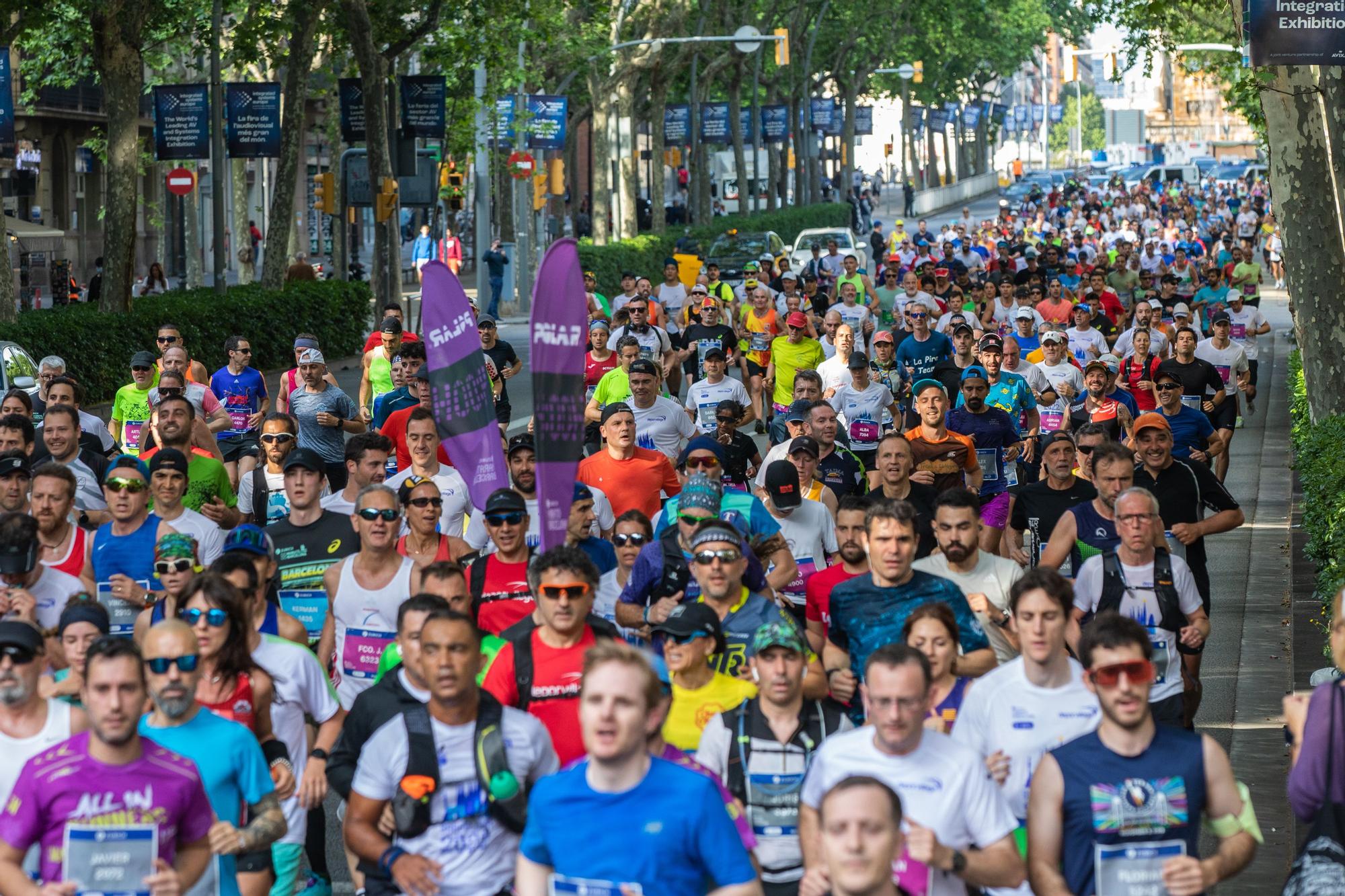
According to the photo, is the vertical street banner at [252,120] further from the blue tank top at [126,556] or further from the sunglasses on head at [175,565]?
the sunglasses on head at [175,565]

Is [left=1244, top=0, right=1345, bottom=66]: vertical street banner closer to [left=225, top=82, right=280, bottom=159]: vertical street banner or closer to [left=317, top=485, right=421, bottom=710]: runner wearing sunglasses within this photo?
[left=317, top=485, right=421, bottom=710]: runner wearing sunglasses

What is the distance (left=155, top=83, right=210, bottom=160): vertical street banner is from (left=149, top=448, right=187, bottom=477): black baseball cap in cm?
2324

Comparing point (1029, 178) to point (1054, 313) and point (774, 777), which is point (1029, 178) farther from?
point (774, 777)

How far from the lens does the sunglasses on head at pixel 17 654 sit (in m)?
6.31

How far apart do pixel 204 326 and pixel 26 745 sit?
23.7 metres

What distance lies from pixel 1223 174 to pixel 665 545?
4214 inches

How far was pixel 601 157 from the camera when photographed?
48656mm

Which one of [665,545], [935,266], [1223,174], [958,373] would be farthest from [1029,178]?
[665,545]

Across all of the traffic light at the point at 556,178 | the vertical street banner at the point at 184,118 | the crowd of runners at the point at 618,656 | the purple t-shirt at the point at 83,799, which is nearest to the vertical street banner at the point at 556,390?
the crowd of runners at the point at 618,656

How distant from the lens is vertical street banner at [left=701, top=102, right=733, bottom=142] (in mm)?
58406

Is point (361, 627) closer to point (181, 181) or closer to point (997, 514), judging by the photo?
point (997, 514)

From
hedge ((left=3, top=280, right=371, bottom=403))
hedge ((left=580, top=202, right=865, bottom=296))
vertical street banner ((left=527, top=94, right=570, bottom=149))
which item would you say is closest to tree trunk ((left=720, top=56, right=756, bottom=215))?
hedge ((left=580, top=202, right=865, bottom=296))

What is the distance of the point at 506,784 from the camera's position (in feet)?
19.8

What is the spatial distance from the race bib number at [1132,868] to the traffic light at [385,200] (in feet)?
93.1
